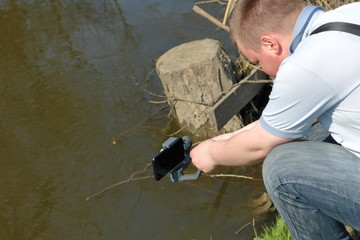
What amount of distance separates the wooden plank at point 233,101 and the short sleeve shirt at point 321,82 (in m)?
1.59

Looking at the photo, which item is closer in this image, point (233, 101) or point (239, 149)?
point (239, 149)

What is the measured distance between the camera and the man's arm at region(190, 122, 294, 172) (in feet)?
6.71

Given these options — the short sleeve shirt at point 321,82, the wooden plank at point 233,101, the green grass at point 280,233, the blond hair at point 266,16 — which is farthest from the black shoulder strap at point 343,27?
the wooden plank at point 233,101

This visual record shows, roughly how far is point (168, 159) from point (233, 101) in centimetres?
144

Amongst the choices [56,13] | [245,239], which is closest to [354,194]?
[245,239]

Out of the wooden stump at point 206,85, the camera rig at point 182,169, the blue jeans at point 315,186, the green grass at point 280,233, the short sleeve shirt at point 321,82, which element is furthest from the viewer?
the wooden stump at point 206,85

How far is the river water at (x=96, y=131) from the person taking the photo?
3.47 metres

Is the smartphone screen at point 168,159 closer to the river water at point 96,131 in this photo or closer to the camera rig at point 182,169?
the camera rig at point 182,169

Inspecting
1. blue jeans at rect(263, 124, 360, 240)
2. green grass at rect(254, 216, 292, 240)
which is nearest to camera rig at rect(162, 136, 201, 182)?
blue jeans at rect(263, 124, 360, 240)

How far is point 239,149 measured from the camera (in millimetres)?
2162

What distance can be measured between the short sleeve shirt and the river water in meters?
1.53

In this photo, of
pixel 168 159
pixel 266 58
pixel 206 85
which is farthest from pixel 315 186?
pixel 206 85

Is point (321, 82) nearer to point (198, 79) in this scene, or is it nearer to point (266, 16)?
point (266, 16)

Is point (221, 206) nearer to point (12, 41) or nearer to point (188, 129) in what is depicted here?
point (188, 129)
